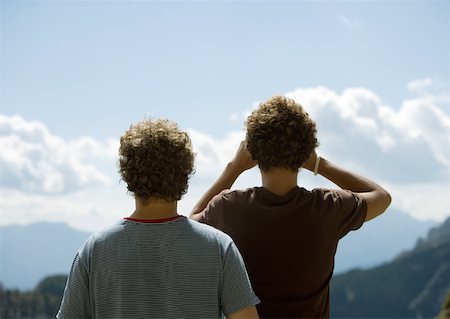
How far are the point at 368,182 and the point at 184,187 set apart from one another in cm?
144

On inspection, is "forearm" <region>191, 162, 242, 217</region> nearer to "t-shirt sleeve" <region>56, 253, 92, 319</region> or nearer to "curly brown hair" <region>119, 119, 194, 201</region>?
"curly brown hair" <region>119, 119, 194, 201</region>

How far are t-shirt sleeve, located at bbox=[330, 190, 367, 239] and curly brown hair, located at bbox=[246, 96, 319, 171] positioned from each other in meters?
0.35

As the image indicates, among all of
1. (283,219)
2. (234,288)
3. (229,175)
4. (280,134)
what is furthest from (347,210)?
(234,288)

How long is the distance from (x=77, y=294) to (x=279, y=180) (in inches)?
54.9

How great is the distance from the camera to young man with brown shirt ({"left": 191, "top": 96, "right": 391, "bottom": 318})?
4.16 metres

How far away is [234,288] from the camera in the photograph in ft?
12.4

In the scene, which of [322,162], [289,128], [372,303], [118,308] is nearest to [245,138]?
[289,128]

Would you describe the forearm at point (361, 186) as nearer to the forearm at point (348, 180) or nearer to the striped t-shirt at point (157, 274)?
the forearm at point (348, 180)

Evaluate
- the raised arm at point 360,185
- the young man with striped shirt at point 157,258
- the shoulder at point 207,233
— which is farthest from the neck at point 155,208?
the raised arm at point 360,185

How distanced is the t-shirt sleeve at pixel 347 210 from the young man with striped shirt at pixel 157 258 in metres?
0.81

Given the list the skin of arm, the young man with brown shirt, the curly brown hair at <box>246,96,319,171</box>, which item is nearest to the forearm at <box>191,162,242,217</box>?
the young man with brown shirt

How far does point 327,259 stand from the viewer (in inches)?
168

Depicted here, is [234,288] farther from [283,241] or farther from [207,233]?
[283,241]

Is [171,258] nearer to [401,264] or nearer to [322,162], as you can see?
[322,162]
